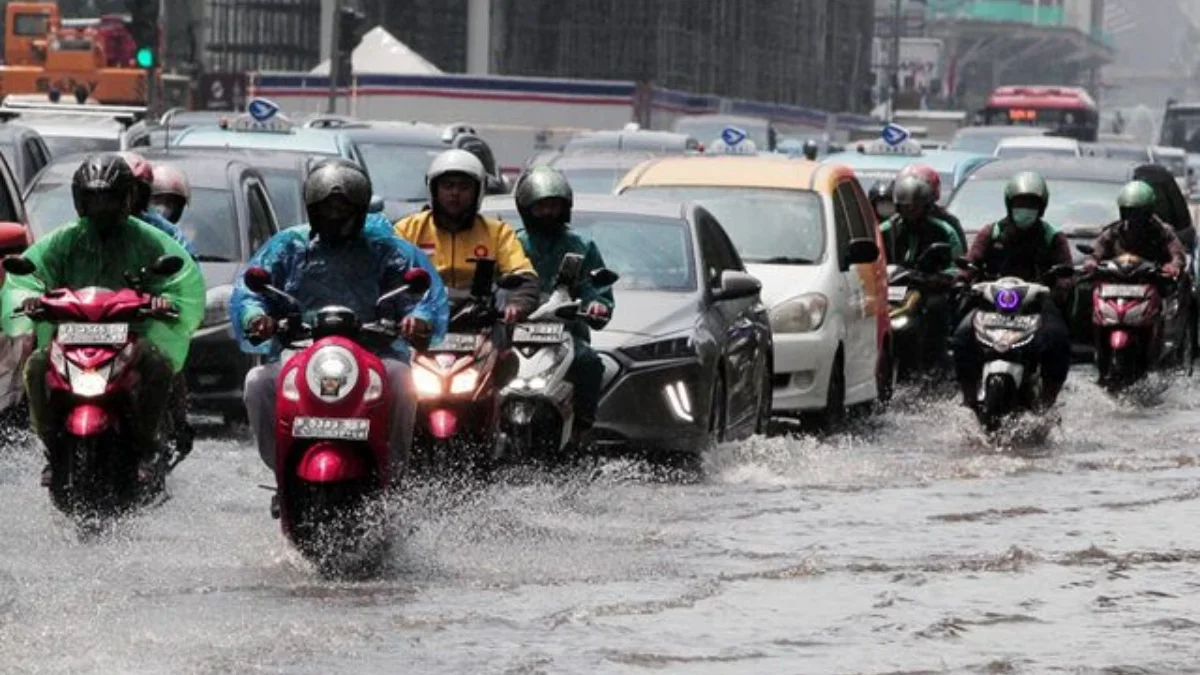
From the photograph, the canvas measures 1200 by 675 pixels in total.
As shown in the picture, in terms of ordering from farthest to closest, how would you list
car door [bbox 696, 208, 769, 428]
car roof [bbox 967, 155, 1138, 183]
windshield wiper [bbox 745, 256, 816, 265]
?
1. car roof [bbox 967, 155, 1138, 183]
2. windshield wiper [bbox 745, 256, 816, 265]
3. car door [bbox 696, 208, 769, 428]

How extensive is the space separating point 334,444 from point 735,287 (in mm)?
4844

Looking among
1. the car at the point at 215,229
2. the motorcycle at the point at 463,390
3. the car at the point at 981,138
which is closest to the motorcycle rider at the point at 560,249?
the motorcycle at the point at 463,390

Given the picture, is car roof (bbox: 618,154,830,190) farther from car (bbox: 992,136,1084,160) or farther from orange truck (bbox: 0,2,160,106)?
orange truck (bbox: 0,2,160,106)

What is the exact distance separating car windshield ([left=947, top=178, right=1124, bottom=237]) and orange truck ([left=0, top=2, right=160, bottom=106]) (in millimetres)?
32818

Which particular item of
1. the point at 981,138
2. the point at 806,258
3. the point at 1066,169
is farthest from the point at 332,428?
the point at 981,138

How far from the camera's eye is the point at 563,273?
13.9 metres

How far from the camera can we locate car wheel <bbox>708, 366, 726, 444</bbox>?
15644 millimetres

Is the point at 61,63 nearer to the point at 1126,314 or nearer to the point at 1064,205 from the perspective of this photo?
the point at 1064,205

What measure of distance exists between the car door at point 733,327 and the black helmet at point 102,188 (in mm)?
3949

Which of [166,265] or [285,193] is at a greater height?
[166,265]

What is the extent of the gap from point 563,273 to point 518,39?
84.0m

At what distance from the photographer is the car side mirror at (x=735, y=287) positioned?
51.1 feet

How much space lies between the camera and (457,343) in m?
12.7

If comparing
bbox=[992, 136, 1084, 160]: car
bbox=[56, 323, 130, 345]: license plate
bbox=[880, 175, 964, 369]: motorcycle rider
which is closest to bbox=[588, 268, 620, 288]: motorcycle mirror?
bbox=[56, 323, 130, 345]: license plate
